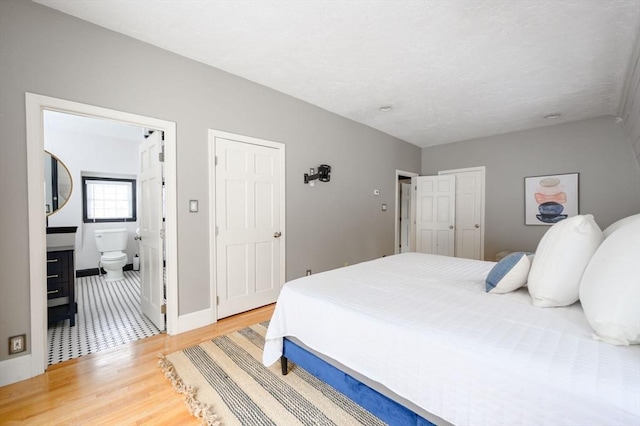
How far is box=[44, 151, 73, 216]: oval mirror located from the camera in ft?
12.8

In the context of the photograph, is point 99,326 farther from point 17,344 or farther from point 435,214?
point 435,214

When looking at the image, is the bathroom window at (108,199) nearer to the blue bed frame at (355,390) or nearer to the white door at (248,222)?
the white door at (248,222)

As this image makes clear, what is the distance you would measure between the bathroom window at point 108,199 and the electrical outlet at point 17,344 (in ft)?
12.1

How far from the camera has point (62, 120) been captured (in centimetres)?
397

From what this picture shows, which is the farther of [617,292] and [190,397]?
[190,397]

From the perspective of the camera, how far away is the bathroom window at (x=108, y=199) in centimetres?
475

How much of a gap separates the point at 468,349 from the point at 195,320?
2.43m

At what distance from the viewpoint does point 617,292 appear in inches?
35.3

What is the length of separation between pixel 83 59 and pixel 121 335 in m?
2.34

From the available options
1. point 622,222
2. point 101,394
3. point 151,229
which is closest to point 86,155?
point 151,229

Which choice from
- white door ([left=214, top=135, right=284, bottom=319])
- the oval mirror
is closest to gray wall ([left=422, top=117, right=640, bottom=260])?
white door ([left=214, top=135, right=284, bottom=319])

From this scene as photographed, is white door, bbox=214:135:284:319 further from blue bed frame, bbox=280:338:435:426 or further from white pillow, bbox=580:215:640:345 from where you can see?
white pillow, bbox=580:215:640:345

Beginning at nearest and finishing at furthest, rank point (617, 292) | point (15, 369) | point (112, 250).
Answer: point (617, 292)
point (15, 369)
point (112, 250)

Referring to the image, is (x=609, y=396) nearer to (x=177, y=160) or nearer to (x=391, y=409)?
(x=391, y=409)
